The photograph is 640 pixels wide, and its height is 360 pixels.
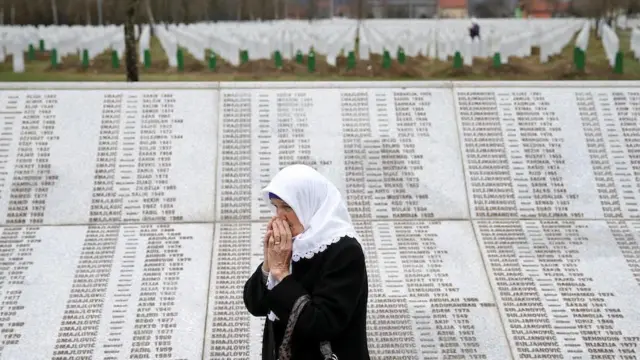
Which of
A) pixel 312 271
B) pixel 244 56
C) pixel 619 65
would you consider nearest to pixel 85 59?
pixel 244 56

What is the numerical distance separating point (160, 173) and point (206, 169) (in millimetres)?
437

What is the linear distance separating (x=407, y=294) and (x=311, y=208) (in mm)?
3020

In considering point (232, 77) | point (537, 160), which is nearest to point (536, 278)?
point (537, 160)

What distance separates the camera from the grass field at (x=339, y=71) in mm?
13102

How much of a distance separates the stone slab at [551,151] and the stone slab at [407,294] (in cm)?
66

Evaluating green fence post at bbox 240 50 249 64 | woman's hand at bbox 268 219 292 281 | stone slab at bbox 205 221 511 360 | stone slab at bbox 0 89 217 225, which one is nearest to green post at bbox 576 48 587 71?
green fence post at bbox 240 50 249 64

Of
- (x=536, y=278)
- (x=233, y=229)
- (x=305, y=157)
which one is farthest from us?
(x=305, y=157)

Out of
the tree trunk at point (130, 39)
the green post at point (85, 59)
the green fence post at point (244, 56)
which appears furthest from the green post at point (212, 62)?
the tree trunk at point (130, 39)

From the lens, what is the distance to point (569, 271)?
657 centimetres

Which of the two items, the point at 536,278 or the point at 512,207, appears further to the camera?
the point at 512,207

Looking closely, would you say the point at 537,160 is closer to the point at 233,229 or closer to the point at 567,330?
the point at 567,330

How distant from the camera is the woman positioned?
3.39m

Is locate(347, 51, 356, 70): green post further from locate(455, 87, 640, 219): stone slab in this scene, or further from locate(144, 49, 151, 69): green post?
locate(455, 87, 640, 219): stone slab

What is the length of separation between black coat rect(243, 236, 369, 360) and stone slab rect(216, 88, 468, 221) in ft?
11.6
